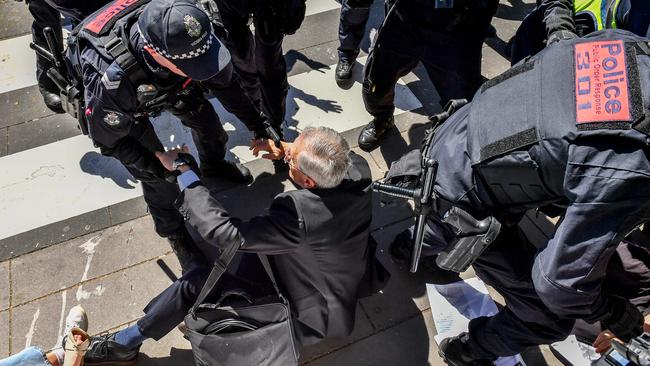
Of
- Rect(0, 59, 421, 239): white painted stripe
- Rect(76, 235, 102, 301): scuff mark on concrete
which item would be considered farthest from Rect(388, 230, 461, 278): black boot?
Rect(76, 235, 102, 301): scuff mark on concrete

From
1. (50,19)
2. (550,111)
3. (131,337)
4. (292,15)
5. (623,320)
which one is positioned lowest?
(131,337)

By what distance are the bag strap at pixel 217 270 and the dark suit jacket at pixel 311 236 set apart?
4cm

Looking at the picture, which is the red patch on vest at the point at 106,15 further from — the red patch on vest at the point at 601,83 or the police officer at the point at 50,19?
the red patch on vest at the point at 601,83

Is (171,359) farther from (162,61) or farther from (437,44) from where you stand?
(437,44)

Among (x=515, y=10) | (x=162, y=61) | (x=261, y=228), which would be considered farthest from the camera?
(x=515, y=10)

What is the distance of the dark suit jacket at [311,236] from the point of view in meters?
2.17

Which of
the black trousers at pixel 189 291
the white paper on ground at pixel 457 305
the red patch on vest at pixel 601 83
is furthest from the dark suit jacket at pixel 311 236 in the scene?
the red patch on vest at pixel 601 83

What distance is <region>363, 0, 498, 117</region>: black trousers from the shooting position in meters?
2.99

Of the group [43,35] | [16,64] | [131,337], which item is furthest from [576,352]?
[16,64]

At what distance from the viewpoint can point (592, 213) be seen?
1.68 m

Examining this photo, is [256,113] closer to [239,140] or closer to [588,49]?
[239,140]

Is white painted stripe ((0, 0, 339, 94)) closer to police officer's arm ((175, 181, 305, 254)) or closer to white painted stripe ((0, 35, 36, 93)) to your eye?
white painted stripe ((0, 35, 36, 93))

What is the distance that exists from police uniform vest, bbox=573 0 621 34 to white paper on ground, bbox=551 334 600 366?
67.4 inches

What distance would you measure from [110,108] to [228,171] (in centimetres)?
132
